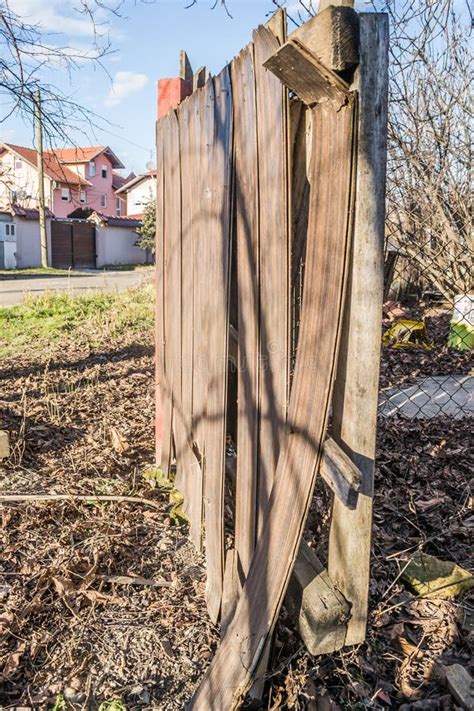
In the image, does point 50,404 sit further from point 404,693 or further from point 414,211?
point 414,211

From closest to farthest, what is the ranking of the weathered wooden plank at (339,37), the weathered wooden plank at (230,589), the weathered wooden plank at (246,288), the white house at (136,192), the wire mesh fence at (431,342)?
the weathered wooden plank at (339,37) < the weathered wooden plank at (246,288) < the weathered wooden plank at (230,589) < the wire mesh fence at (431,342) < the white house at (136,192)

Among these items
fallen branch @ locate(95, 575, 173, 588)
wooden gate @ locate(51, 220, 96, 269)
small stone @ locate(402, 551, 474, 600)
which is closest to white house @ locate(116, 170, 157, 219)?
wooden gate @ locate(51, 220, 96, 269)

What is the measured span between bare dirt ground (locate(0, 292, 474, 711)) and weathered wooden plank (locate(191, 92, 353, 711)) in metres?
0.19

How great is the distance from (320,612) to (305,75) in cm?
147

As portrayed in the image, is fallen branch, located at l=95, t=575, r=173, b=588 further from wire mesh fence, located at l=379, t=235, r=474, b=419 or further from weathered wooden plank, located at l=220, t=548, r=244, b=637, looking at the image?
wire mesh fence, located at l=379, t=235, r=474, b=419

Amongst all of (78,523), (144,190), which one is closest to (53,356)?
(78,523)

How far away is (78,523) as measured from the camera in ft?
9.48

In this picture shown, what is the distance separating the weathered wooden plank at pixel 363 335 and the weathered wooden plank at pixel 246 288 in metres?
0.39

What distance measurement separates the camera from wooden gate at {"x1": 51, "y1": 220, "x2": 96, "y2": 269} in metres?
35.3

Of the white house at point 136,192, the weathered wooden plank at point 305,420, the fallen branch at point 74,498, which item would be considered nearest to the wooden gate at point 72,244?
the white house at point 136,192

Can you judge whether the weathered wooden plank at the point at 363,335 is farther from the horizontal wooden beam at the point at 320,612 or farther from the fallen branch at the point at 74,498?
the fallen branch at the point at 74,498

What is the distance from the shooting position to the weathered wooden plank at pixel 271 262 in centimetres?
169

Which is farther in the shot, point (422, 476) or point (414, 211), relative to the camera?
point (414, 211)

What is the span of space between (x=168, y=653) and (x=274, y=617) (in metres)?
0.60
